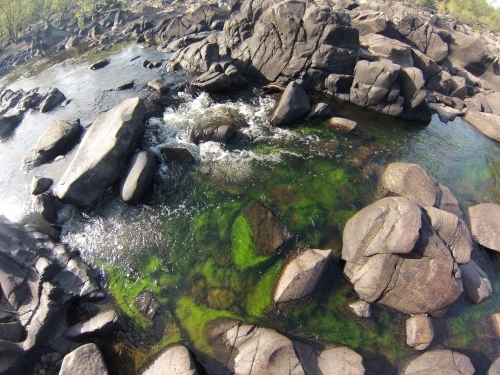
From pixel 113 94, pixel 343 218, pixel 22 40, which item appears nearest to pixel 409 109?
pixel 343 218

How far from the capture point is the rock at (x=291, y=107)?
60.8 ft

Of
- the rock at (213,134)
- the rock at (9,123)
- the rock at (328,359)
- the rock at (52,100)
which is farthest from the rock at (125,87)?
the rock at (328,359)

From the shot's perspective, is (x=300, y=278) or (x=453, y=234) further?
(x=453, y=234)

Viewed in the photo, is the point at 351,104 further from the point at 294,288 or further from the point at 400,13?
the point at 400,13

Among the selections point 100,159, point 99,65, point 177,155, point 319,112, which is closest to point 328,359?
point 177,155

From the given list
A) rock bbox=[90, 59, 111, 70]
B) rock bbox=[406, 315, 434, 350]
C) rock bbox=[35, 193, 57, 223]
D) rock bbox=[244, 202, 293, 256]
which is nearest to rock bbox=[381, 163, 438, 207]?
rock bbox=[406, 315, 434, 350]

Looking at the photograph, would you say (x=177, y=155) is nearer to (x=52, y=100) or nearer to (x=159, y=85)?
(x=159, y=85)

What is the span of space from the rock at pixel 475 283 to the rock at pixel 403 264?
108cm

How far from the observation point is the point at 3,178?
672 inches

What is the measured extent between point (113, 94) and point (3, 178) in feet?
32.5

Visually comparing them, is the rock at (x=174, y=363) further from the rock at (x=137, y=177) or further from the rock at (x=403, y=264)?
the rock at (x=137, y=177)

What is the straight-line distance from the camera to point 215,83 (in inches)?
859

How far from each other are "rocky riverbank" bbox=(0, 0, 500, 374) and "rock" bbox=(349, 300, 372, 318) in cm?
4

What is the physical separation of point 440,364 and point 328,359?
3669 mm
